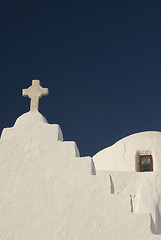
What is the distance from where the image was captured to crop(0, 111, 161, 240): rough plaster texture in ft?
18.5

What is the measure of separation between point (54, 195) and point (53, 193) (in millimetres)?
45

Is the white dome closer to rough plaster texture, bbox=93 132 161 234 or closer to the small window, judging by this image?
rough plaster texture, bbox=93 132 161 234

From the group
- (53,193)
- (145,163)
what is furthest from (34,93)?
(145,163)

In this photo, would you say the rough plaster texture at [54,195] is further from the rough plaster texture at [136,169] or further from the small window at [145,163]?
the small window at [145,163]

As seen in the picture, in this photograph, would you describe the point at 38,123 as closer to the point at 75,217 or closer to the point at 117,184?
the point at 75,217

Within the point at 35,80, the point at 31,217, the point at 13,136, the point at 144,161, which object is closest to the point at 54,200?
the point at 31,217

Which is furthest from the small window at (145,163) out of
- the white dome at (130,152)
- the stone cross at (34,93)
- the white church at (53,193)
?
the stone cross at (34,93)

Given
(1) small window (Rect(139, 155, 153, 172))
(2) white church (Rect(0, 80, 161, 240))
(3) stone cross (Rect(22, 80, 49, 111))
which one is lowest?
(2) white church (Rect(0, 80, 161, 240))

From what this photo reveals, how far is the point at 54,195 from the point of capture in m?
6.14

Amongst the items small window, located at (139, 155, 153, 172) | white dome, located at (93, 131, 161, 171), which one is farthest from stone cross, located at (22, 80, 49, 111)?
small window, located at (139, 155, 153, 172)

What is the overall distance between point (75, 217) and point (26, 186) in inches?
48.6

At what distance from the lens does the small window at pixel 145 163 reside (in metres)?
13.3

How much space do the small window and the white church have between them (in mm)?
6819

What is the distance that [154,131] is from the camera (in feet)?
49.2
